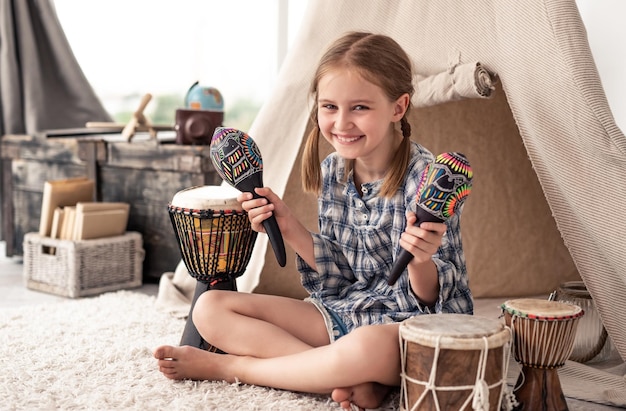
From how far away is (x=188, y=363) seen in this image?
184 cm

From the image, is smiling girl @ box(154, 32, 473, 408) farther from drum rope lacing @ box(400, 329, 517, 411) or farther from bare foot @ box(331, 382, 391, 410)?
drum rope lacing @ box(400, 329, 517, 411)

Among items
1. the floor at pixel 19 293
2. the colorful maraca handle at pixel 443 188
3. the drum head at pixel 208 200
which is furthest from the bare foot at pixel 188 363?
the floor at pixel 19 293

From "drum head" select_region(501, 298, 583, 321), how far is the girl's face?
48cm

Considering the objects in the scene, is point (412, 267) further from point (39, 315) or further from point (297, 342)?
point (39, 315)

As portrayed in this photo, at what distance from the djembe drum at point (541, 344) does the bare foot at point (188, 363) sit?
684 mm

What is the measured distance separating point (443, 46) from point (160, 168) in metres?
1.31

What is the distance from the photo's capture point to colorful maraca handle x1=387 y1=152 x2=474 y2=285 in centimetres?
153

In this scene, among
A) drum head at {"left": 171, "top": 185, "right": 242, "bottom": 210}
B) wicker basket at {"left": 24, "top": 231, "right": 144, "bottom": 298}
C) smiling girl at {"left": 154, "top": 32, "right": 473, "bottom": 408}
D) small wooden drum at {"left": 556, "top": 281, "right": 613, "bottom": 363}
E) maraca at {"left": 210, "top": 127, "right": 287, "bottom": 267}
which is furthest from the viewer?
wicker basket at {"left": 24, "top": 231, "right": 144, "bottom": 298}

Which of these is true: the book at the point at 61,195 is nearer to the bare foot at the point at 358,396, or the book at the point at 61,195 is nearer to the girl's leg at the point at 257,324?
the girl's leg at the point at 257,324

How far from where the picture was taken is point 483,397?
150 centimetres

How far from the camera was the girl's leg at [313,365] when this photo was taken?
1618 millimetres

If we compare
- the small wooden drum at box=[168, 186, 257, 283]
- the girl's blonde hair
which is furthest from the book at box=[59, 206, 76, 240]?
the girl's blonde hair

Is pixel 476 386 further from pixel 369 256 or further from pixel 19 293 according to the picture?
pixel 19 293

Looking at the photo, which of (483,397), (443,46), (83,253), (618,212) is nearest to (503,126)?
(443,46)
